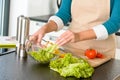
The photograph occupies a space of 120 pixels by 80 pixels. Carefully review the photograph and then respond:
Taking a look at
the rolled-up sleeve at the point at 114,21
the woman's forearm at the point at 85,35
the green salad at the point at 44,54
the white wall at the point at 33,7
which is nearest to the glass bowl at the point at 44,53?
the green salad at the point at 44,54

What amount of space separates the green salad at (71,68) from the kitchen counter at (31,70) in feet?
0.06

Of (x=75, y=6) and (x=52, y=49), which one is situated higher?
(x=75, y=6)

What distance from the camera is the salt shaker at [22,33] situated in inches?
43.1

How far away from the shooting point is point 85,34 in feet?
3.66

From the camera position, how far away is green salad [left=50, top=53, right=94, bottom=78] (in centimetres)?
93

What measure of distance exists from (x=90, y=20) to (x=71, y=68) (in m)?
0.46

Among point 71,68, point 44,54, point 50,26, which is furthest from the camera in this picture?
point 50,26

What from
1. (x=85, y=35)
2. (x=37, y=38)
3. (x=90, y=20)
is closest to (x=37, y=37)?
(x=37, y=38)

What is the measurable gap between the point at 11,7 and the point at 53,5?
0.41 metres

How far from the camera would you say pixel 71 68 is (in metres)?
0.94

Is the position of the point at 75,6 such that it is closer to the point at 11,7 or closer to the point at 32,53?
the point at 32,53

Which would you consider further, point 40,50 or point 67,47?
point 67,47

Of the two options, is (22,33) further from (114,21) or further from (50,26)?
(114,21)

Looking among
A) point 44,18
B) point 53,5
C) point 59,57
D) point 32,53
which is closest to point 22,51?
point 32,53
